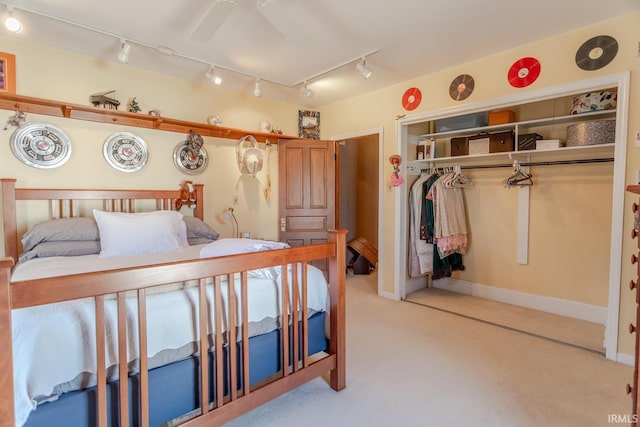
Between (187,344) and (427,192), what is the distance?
3045 mm

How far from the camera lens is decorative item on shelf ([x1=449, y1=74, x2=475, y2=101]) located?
306cm

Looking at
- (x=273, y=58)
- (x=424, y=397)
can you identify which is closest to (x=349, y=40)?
(x=273, y=58)

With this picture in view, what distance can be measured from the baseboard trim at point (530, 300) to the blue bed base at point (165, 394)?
8.78ft

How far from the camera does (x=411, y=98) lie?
349 centimetres

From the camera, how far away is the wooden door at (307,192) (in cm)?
409

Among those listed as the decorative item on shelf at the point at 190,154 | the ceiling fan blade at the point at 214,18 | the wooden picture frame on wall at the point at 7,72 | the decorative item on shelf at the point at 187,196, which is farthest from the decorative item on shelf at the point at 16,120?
the ceiling fan blade at the point at 214,18

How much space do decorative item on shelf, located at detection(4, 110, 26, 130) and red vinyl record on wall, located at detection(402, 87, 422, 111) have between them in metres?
3.56

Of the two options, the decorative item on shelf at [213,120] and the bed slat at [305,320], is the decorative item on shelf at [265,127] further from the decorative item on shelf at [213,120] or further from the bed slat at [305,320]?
the bed slat at [305,320]

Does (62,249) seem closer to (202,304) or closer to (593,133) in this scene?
(202,304)

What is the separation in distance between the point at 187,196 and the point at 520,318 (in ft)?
11.9

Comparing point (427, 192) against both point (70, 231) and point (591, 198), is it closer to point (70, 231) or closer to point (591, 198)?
point (591, 198)

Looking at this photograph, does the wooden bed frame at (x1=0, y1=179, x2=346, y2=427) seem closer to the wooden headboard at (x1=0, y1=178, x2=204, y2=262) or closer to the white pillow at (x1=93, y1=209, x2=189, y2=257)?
the wooden headboard at (x1=0, y1=178, x2=204, y2=262)

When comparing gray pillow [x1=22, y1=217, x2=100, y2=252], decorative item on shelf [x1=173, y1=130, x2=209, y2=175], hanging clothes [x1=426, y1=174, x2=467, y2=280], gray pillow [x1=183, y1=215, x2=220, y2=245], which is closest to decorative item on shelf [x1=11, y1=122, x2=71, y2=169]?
gray pillow [x1=22, y1=217, x2=100, y2=252]

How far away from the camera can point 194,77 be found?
340 cm
